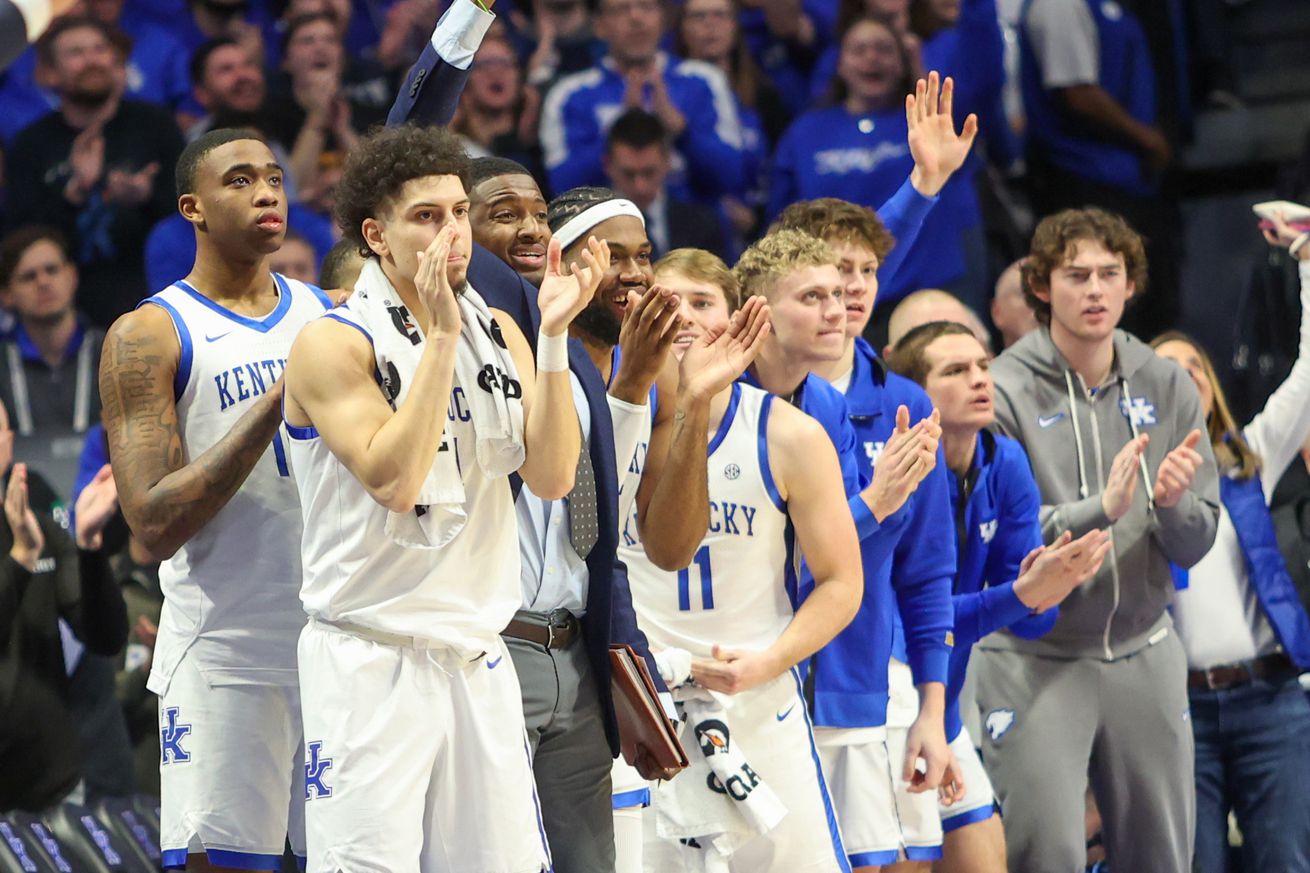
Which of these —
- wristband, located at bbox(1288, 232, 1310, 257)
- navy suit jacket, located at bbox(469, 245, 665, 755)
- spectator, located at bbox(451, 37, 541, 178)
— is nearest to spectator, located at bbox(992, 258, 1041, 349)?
wristband, located at bbox(1288, 232, 1310, 257)

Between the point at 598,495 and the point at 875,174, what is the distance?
5194 mm

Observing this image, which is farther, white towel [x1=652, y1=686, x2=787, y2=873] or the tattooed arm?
→ white towel [x1=652, y1=686, x2=787, y2=873]

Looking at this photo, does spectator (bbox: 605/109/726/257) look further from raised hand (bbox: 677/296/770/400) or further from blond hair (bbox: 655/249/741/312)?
raised hand (bbox: 677/296/770/400)

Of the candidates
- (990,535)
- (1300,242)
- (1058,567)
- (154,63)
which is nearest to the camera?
(1058,567)

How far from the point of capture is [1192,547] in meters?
6.05

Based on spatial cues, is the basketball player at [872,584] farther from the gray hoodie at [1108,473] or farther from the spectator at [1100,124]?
the spectator at [1100,124]

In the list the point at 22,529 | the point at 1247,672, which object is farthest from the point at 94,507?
the point at 1247,672

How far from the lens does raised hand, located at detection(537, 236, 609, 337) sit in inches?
147

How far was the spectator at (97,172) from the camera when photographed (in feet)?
29.9

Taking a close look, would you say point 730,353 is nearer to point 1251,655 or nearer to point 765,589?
point 765,589

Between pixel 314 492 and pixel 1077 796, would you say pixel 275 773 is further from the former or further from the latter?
pixel 1077 796

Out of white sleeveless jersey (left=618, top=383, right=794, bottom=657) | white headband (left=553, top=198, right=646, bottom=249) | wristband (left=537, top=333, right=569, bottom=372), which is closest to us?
wristband (left=537, top=333, right=569, bottom=372)

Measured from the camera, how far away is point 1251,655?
6.61 m

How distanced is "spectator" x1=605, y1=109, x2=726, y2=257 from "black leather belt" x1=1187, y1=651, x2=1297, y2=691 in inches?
143
